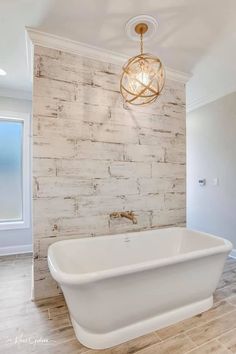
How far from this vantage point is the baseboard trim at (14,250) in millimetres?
3426

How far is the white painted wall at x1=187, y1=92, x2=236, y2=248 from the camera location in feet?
11.1

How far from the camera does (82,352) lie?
58.6 inches

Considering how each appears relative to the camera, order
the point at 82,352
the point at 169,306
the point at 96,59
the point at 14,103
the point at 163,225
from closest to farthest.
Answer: the point at 82,352 → the point at 169,306 → the point at 96,59 → the point at 163,225 → the point at 14,103

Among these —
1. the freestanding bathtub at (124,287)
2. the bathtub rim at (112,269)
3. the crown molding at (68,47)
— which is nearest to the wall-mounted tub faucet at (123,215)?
the freestanding bathtub at (124,287)

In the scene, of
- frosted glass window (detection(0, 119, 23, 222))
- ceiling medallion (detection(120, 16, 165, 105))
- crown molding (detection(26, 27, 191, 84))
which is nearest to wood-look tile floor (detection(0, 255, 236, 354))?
frosted glass window (detection(0, 119, 23, 222))

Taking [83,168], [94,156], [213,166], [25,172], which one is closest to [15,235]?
[25,172]

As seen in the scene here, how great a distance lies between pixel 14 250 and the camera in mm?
3500

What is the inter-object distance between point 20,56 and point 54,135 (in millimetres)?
1139

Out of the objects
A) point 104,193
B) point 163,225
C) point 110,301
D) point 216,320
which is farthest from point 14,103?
point 216,320

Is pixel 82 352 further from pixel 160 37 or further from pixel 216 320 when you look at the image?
→ pixel 160 37

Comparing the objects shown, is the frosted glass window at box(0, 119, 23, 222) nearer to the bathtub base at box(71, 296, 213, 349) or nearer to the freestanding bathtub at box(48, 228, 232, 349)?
the freestanding bathtub at box(48, 228, 232, 349)

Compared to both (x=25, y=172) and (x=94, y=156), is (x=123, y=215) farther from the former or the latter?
(x=25, y=172)

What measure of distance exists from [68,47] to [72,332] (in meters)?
2.65

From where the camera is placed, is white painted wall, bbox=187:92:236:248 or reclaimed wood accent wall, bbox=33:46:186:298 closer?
reclaimed wood accent wall, bbox=33:46:186:298
